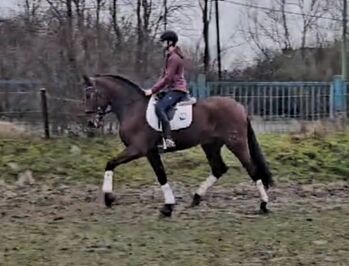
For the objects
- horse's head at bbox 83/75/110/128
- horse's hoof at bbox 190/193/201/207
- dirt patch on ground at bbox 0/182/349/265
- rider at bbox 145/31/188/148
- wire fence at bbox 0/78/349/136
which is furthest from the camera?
wire fence at bbox 0/78/349/136

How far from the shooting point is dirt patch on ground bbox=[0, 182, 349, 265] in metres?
6.69

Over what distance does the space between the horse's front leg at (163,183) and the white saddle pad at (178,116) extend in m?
0.36

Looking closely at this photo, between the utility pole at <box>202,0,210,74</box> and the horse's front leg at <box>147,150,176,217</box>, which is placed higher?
the utility pole at <box>202,0,210,74</box>

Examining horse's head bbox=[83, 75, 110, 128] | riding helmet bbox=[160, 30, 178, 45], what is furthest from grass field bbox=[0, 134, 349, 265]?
riding helmet bbox=[160, 30, 178, 45]

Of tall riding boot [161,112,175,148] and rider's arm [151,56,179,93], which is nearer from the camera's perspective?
rider's arm [151,56,179,93]

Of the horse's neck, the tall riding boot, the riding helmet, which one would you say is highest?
the riding helmet

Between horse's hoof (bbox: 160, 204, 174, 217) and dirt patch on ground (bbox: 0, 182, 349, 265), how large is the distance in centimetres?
11

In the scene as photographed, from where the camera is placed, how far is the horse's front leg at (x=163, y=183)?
8997 millimetres

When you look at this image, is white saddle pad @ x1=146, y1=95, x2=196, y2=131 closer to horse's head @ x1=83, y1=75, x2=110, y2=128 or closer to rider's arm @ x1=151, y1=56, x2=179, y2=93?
rider's arm @ x1=151, y1=56, x2=179, y2=93

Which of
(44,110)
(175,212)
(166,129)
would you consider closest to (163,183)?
(175,212)

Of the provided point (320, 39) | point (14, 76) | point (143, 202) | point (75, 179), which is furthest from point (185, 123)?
point (320, 39)

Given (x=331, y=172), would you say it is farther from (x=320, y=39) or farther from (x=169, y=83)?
(x=320, y=39)

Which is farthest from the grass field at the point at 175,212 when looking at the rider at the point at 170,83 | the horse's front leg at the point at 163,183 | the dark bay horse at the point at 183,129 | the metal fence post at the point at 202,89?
the metal fence post at the point at 202,89

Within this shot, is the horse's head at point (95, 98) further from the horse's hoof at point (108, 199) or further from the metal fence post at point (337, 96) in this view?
the metal fence post at point (337, 96)
